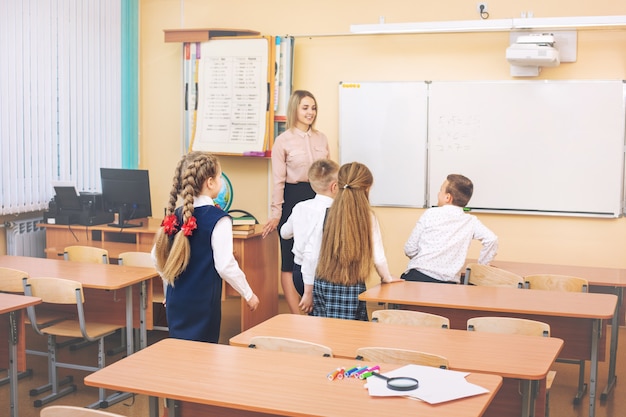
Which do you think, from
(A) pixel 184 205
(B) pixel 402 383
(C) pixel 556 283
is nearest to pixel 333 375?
(B) pixel 402 383

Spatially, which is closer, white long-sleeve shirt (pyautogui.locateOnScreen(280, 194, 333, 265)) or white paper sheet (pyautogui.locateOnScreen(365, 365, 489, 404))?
white paper sheet (pyautogui.locateOnScreen(365, 365, 489, 404))

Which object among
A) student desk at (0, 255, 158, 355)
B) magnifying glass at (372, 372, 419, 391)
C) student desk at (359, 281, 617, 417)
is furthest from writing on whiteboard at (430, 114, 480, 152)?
magnifying glass at (372, 372, 419, 391)

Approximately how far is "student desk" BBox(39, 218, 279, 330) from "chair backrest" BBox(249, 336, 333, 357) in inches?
102

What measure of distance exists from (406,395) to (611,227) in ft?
14.8

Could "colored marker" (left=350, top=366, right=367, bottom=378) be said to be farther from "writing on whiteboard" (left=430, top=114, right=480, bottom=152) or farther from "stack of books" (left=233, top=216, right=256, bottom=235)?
"writing on whiteboard" (left=430, top=114, right=480, bottom=152)

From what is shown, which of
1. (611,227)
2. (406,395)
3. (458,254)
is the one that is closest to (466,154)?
(611,227)

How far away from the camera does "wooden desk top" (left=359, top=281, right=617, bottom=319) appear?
3658 millimetres

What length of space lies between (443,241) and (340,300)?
2.93ft

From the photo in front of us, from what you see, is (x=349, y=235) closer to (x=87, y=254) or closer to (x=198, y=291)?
(x=198, y=291)

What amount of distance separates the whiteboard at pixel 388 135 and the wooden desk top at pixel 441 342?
3382mm

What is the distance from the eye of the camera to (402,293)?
401 cm

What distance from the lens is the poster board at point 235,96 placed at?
22.5ft

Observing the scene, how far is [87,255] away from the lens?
517 cm

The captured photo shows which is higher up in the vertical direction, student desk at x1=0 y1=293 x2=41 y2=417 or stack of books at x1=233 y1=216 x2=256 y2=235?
stack of books at x1=233 y1=216 x2=256 y2=235
